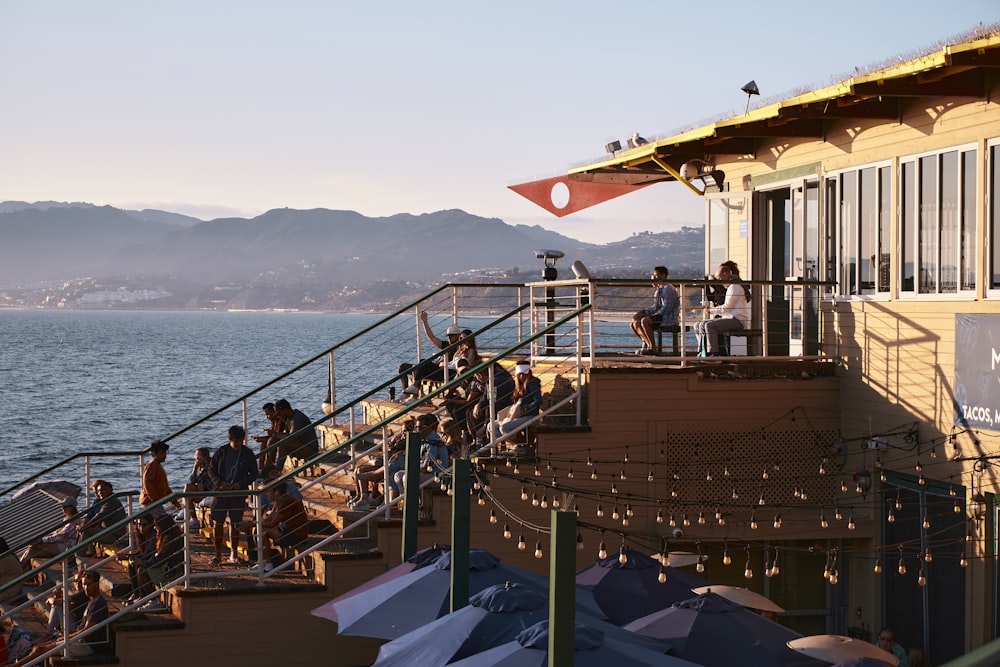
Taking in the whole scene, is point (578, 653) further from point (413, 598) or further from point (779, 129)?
point (779, 129)

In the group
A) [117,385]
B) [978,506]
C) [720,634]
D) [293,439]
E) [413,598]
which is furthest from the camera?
[117,385]

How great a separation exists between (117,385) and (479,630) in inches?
3572

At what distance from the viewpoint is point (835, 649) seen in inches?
404

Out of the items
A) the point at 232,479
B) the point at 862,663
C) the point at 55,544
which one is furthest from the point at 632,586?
the point at 55,544

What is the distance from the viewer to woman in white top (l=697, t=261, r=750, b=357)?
50.5ft

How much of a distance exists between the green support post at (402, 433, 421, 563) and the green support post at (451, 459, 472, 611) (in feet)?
4.74

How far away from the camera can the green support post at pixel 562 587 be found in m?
7.24

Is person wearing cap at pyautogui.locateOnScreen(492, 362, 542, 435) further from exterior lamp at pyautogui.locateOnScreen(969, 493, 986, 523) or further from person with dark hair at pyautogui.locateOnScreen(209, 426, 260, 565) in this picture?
exterior lamp at pyautogui.locateOnScreen(969, 493, 986, 523)

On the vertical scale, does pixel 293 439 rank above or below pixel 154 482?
above

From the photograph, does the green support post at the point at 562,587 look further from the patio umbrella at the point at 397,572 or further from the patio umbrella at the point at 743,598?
the patio umbrella at the point at 743,598

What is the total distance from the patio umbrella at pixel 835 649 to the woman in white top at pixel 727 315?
5411 mm

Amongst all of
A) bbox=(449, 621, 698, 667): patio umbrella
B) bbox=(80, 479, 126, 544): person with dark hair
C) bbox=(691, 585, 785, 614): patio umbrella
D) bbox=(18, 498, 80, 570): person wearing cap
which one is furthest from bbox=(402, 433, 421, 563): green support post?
bbox=(18, 498, 80, 570): person wearing cap

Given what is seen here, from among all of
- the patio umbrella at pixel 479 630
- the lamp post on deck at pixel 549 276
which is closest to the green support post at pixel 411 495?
the patio umbrella at pixel 479 630

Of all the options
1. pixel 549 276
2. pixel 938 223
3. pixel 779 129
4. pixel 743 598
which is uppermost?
pixel 779 129
